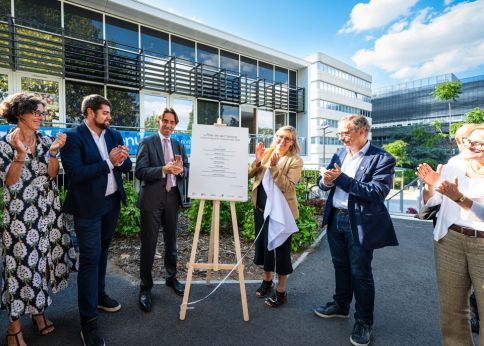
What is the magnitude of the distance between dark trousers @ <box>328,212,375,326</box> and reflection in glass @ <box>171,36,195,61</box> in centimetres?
1078

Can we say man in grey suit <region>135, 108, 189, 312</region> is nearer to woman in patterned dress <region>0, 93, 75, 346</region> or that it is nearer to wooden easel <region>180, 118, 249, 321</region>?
wooden easel <region>180, 118, 249, 321</region>

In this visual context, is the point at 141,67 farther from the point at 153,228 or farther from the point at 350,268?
the point at 350,268

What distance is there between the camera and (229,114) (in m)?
13.3

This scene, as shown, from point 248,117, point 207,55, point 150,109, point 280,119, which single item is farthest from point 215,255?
point 280,119

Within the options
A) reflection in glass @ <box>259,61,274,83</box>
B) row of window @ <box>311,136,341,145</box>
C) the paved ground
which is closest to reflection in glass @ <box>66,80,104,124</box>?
the paved ground

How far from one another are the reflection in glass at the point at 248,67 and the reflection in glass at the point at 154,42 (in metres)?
3.82

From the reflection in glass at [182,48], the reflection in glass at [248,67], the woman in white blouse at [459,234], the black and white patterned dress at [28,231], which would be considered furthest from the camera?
the reflection in glass at [248,67]

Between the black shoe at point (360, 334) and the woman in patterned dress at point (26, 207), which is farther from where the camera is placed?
the black shoe at point (360, 334)

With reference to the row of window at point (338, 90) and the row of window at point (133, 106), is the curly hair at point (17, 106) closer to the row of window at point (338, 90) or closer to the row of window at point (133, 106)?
the row of window at point (133, 106)

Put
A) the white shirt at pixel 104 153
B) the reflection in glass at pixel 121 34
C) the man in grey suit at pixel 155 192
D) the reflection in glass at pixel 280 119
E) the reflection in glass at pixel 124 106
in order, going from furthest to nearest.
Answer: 1. the reflection in glass at pixel 280 119
2. the reflection in glass at pixel 124 106
3. the reflection in glass at pixel 121 34
4. the man in grey suit at pixel 155 192
5. the white shirt at pixel 104 153

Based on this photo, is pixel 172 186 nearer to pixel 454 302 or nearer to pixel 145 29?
pixel 454 302


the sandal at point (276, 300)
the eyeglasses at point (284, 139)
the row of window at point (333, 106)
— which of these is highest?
the row of window at point (333, 106)

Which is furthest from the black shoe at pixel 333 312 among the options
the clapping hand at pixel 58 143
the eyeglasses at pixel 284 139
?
the clapping hand at pixel 58 143

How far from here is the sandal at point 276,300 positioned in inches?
127
